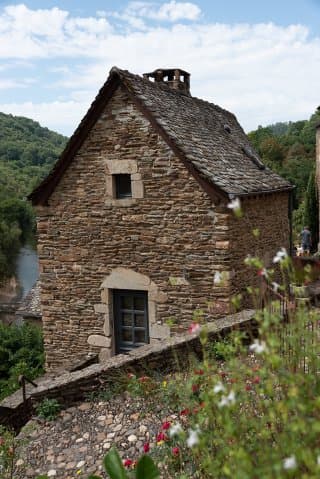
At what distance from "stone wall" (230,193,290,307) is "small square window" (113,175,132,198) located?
6.89 feet

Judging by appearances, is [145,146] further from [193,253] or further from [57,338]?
[57,338]

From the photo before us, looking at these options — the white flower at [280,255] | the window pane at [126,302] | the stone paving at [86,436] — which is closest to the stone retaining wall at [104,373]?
the stone paving at [86,436]

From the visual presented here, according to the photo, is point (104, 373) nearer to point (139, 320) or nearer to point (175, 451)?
point (175, 451)

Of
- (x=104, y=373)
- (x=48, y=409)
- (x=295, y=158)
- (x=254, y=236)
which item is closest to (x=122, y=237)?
(x=254, y=236)

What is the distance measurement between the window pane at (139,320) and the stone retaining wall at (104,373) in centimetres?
238

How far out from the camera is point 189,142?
9.04 metres

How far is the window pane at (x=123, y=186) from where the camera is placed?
9195 mm

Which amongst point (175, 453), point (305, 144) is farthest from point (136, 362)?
point (305, 144)

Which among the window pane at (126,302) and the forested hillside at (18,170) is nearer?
the window pane at (126,302)

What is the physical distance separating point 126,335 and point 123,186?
293 centimetres

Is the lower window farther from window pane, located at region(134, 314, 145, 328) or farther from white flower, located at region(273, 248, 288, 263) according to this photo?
white flower, located at region(273, 248, 288, 263)

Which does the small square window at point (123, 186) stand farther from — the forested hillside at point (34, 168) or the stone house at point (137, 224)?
the forested hillside at point (34, 168)

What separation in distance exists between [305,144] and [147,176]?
144ft

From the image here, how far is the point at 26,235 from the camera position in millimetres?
54031
